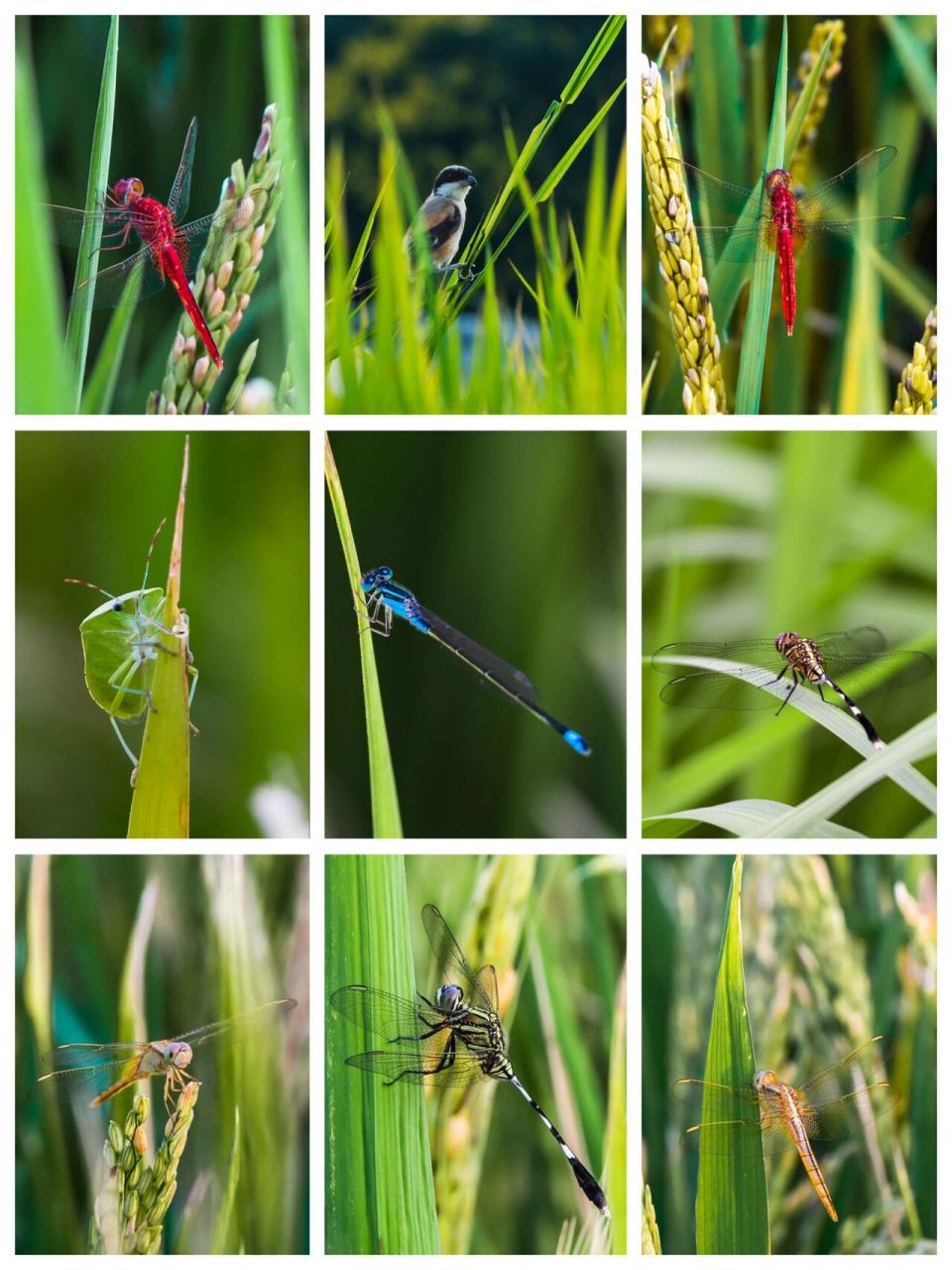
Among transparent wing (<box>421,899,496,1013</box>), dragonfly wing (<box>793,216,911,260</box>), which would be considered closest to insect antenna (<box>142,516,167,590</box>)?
transparent wing (<box>421,899,496,1013</box>)

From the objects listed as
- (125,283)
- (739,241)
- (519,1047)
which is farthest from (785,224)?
(519,1047)

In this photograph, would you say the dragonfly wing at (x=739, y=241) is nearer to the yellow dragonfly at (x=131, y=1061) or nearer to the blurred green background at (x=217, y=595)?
the blurred green background at (x=217, y=595)

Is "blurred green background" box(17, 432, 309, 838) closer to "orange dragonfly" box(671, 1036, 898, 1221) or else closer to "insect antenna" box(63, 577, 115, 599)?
"insect antenna" box(63, 577, 115, 599)

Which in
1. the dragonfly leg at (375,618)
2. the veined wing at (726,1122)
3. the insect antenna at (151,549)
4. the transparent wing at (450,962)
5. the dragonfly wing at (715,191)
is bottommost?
the veined wing at (726,1122)

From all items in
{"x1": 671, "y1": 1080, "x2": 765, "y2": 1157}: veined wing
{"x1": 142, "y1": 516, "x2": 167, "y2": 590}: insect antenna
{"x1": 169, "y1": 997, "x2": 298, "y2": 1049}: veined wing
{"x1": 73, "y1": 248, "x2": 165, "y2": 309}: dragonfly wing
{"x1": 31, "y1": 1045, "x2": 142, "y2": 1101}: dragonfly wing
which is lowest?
{"x1": 671, "y1": 1080, "x2": 765, "y2": 1157}: veined wing

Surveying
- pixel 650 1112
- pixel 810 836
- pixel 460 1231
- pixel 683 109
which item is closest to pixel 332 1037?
pixel 460 1231

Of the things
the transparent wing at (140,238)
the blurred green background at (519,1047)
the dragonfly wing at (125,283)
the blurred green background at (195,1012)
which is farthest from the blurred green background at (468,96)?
the blurred green background at (195,1012)

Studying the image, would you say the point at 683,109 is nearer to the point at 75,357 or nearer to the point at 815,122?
the point at 815,122
